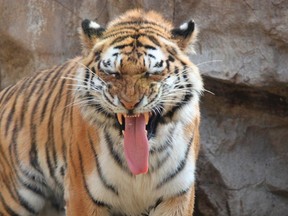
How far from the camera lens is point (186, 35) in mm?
3357

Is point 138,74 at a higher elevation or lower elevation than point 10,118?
higher

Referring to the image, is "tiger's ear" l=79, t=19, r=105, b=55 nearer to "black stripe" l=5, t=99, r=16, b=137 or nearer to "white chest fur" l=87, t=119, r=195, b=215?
"white chest fur" l=87, t=119, r=195, b=215

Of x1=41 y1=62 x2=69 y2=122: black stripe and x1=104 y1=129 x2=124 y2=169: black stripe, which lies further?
x1=41 y1=62 x2=69 y2=122: black stripe

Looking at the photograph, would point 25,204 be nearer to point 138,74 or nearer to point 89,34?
point 89,34

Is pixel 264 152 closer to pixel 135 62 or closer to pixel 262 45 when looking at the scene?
pixel 262 45

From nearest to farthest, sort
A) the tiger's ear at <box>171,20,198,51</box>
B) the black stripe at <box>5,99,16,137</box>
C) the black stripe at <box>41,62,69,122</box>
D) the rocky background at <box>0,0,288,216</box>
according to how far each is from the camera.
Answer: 1. the tiger's ear at <box>171,20,198,51</box>
2. the black stripe at <box>41,62,69,122</box>
3. the black stripe at <box>5,99,16,137</box>
4. the rocky background at <box>0,0,288,216</box>

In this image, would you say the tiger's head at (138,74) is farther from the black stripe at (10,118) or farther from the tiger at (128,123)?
the black stripe at (10,118)

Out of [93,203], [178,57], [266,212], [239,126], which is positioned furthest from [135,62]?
[266,212]

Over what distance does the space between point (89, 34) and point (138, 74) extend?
1.38 ft

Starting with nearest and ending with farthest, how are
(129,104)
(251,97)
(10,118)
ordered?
(129,104) → (10,118) → (251,97)

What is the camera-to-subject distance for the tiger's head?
307cm

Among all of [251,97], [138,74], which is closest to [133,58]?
[138,74]

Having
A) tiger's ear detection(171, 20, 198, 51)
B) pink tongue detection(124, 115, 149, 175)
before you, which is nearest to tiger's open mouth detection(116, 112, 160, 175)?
pink tongue detection(124, 115, 149, 175)

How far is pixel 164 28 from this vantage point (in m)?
3.46
